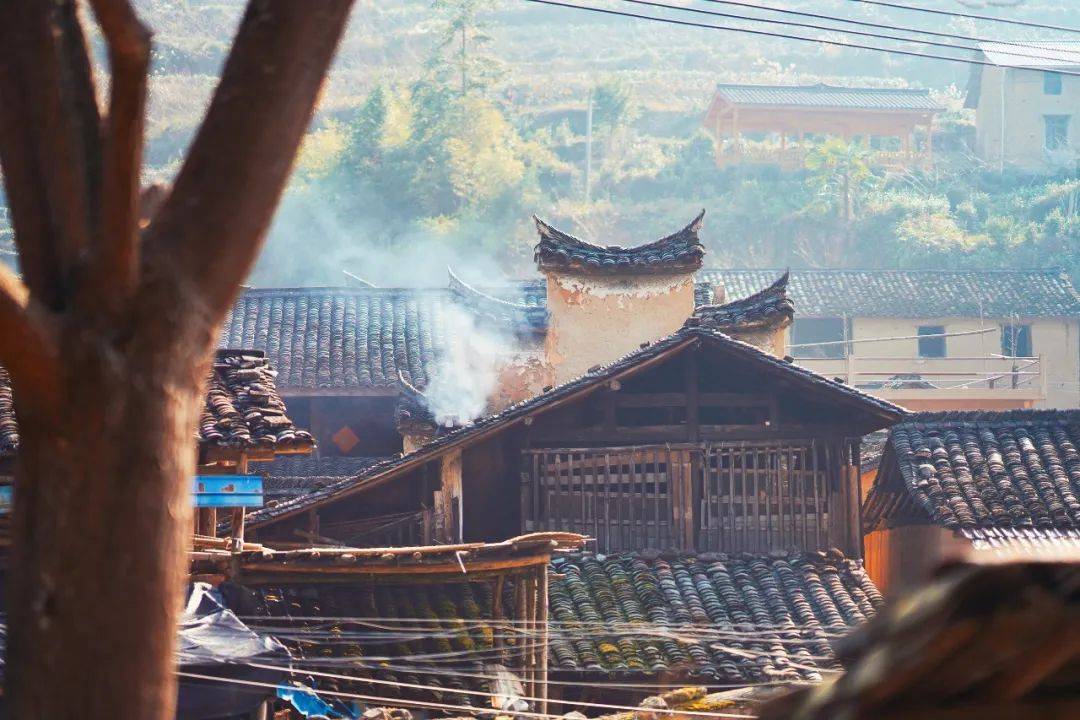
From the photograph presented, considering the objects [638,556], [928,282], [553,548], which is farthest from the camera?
[928,282]

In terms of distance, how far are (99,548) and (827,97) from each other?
193ft

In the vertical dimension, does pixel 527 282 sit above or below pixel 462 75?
below

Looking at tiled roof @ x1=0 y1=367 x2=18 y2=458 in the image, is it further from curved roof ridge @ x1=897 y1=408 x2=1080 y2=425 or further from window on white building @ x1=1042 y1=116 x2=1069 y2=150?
A: window on white building @ x1=1042 y1=116 x2=1069 y2=150

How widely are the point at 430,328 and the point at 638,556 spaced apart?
44.5 ft

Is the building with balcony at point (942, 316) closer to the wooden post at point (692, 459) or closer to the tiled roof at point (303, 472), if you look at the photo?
the tiled roof at point (303, 472)

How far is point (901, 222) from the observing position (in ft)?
179

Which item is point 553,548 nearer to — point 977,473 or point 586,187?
point 977,473

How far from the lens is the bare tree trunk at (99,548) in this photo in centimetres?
349

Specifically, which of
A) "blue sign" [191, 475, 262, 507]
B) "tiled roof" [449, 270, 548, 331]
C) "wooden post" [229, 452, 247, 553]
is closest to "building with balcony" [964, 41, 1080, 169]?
"tiled roof" [449, 270, 548, 331]

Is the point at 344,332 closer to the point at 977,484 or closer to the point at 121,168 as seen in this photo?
the point at 977,484

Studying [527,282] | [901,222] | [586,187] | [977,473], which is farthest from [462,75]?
[977,473]

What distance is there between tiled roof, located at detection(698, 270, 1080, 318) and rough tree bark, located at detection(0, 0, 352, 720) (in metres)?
39.8

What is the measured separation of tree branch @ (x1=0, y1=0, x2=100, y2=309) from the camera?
374 cm

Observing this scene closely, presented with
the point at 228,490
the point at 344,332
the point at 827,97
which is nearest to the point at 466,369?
the point at 344,332
